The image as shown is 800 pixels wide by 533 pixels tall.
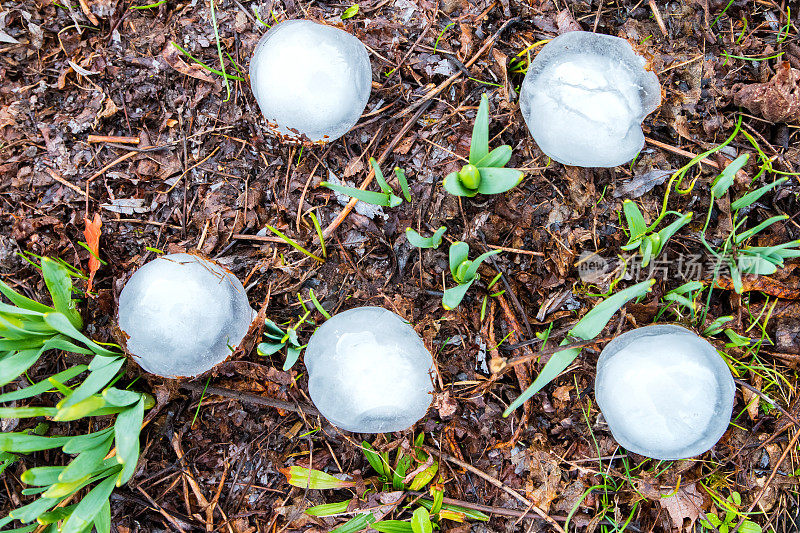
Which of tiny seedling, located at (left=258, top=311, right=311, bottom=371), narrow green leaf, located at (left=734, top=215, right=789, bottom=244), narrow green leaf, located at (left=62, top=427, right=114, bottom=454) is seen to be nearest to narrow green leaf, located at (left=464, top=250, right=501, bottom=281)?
tiny seedling, located at (left=258, top=311, right=311, bottom=371)

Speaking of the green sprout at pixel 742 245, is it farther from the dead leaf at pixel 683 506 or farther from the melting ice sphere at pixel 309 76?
the melting ice sphere at pixel 309 76

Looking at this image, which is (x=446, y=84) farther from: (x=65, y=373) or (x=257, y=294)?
(x=65, y=373)

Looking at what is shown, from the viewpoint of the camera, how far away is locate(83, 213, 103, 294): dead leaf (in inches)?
70.1

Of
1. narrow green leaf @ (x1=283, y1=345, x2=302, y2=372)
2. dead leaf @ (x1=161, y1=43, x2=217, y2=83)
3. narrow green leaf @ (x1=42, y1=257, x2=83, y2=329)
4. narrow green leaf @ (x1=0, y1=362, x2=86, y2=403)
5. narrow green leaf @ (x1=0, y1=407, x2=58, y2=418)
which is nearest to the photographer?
narrow green leaf @ (x1=0, y1=407, x2=58, y2=418)

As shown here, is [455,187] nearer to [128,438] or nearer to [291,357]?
[291,357]

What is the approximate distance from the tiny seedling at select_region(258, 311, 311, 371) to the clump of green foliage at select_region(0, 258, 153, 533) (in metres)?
0.37

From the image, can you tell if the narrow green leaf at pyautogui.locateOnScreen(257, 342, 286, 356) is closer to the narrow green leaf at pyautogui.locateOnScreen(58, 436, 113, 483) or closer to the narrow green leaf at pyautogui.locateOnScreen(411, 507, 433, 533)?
the narrow green leaf at pyautogui.locateOnScreen(58, 436, 113, 483)

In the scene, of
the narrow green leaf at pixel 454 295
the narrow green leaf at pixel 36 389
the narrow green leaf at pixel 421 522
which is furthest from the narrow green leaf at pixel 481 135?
the narrow green leaf at pixel 36 389

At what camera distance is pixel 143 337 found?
4.82 feet

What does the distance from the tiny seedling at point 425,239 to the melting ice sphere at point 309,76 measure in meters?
0.38

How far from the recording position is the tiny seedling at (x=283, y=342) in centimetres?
168

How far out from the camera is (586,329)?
5.15 feet

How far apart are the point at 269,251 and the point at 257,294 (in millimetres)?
143

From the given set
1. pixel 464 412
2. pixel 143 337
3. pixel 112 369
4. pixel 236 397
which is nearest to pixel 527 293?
pixel 464 412
